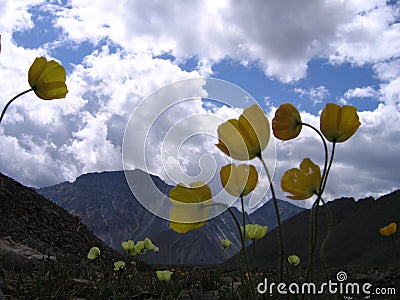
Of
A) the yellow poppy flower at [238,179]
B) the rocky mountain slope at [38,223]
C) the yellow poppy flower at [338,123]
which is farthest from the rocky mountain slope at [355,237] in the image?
the yellow poppy flower at [238,179]

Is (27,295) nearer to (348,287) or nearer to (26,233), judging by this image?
(348,287)

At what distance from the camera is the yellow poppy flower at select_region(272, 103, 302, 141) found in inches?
71.5

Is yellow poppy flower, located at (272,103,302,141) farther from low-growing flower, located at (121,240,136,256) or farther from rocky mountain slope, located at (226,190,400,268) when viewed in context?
rocky mountain slope, located at (226,190,400,268)

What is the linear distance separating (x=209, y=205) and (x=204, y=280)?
11.5ft

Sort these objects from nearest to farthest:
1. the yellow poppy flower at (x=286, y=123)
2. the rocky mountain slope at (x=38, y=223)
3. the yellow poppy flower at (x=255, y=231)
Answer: the yellow poppy flower at (x=286, y=123) → the yellow poppy flower at (x=255, y=231) → the rocky mountain slope at (x=38, y=223)

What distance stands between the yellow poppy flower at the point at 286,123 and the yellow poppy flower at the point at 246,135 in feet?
0.27

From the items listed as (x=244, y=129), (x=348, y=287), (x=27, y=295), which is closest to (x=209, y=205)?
(x=244, y=129)

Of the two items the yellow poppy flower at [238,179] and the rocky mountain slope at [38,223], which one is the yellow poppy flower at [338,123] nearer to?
the yellow poppy flower at [238,179]

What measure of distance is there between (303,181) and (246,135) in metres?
0.30

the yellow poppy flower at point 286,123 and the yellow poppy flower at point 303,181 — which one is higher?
the yellow poppy flower at point 286,123

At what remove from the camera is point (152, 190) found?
196 cm

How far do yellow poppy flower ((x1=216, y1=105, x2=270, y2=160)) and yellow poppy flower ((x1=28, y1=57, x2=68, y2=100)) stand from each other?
112 cm

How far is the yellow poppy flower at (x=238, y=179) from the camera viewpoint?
1.70 metres

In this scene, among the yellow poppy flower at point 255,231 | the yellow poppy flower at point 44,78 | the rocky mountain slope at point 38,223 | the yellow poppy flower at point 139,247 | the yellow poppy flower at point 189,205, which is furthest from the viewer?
the rocky mountain slope at point 38,223
